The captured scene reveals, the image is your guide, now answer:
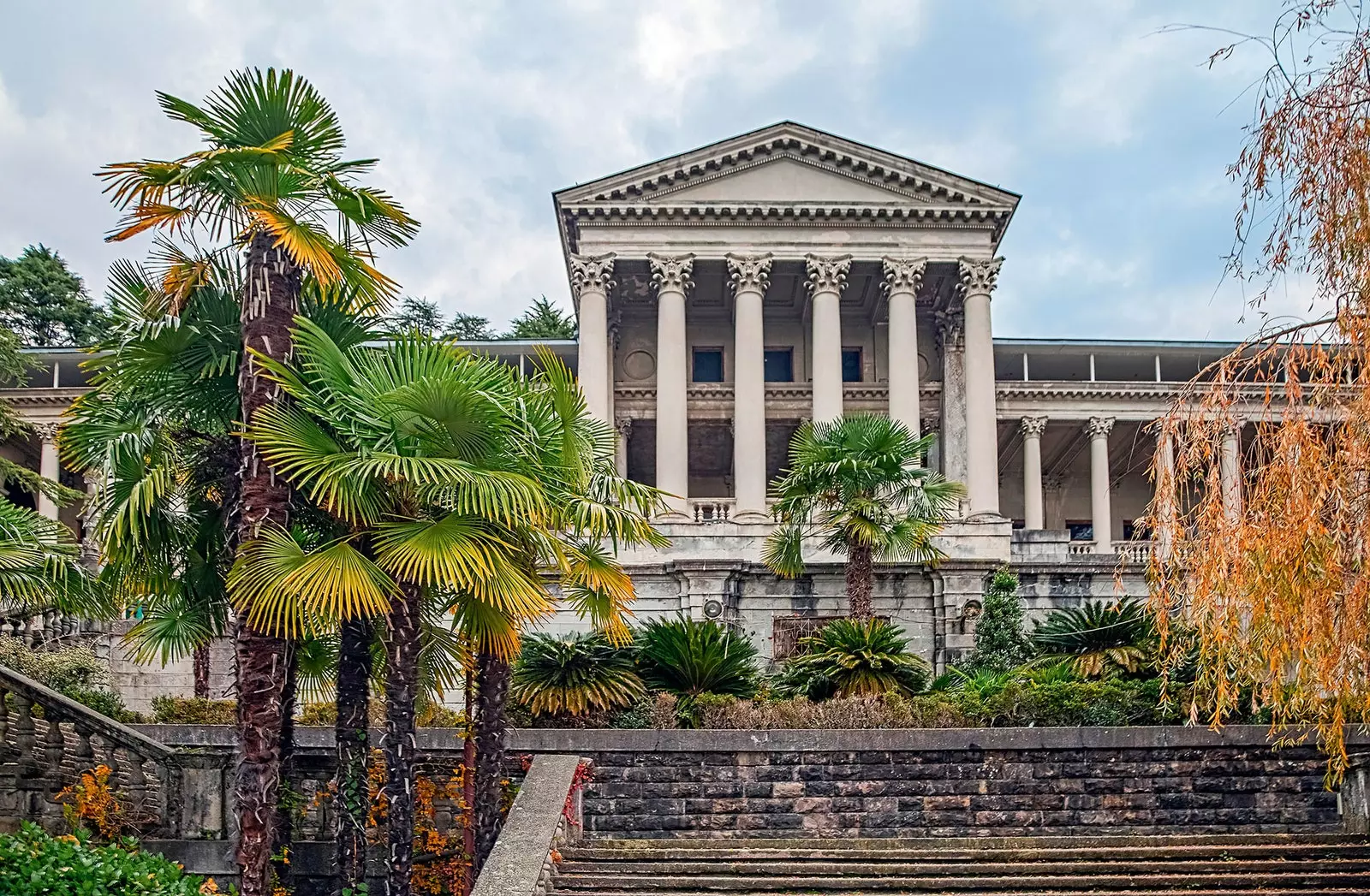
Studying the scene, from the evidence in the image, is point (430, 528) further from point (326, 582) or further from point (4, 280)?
point (4, 280)

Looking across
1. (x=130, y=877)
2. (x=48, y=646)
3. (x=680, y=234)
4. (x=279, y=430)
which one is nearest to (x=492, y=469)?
(x=279, y=430)

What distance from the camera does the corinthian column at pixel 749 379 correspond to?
113 ft

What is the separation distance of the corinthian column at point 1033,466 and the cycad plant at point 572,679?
2565 cm

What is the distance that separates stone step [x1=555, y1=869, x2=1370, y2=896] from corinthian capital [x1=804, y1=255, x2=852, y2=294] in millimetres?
25499

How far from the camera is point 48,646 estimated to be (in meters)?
24.9

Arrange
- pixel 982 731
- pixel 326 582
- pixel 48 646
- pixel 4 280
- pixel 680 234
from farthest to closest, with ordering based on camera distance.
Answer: pixel 4 280 → pixel 680 234 → pixel 48 646 → pixel 982 731 → pixel 326 582

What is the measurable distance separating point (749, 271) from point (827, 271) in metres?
2.14

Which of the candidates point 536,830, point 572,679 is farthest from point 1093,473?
point 536,830

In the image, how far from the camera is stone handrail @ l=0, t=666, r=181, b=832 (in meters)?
13.6

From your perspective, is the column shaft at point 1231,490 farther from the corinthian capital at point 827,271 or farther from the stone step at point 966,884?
the corinthian capital at point 827,271

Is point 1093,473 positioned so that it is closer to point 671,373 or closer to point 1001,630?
point 671,373

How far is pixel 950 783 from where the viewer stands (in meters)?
14.6

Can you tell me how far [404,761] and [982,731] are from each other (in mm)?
6430

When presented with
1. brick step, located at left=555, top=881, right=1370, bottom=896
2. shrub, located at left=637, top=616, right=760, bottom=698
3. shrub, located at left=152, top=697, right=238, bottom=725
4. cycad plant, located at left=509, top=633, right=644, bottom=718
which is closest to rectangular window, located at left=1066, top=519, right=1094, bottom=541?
shrub, located at left=637, top=616, right=760, bottom=698
